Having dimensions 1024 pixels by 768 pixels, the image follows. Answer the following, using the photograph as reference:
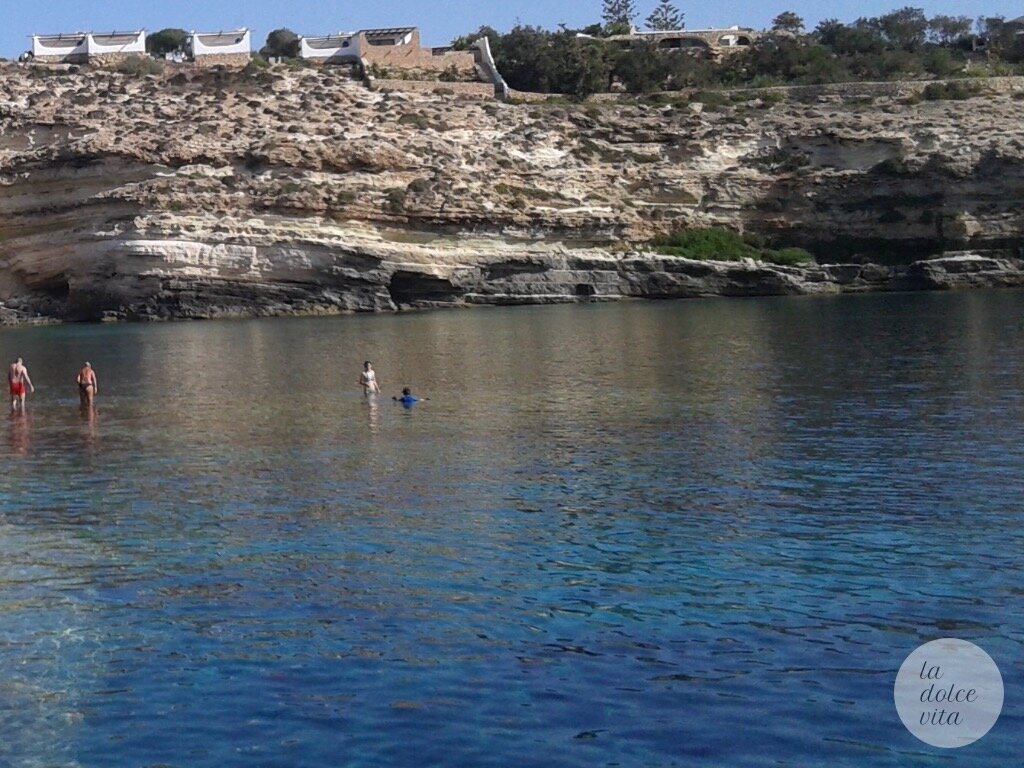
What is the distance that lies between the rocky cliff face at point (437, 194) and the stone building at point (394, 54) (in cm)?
819

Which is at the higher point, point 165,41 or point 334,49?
point 165,41

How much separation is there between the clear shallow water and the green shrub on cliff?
33453 mm

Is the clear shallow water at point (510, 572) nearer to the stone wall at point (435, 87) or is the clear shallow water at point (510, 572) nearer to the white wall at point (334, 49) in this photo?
the stone wall at point (435, 87)

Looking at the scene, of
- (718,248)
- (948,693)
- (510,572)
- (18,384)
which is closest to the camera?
(948,693)

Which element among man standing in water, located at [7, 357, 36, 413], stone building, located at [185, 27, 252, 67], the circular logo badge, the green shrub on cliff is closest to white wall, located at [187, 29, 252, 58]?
stone building, located at [185, 27, 252, 67]

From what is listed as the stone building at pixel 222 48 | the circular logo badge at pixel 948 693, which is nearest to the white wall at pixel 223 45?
the stone building at pixel 222 48

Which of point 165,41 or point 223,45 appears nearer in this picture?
point 223,45

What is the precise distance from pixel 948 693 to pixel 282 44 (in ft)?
294

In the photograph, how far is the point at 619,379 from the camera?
30.4 meters

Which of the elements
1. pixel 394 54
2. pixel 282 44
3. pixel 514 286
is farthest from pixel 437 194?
pixel 282 44

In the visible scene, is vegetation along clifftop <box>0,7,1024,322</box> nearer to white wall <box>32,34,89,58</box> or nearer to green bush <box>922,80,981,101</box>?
green bush <box>922,80,981,101</box>

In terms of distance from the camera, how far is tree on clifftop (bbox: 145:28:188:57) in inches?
3841

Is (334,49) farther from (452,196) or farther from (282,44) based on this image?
(452,196)

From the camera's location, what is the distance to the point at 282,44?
3659 inches
